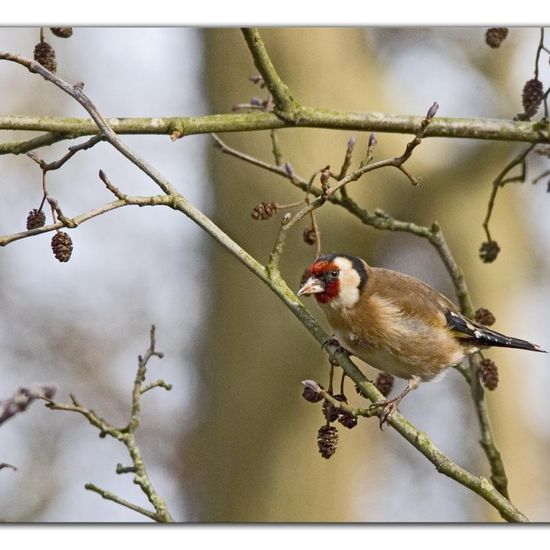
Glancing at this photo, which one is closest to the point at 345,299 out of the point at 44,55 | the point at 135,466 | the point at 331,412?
the point at 331,412

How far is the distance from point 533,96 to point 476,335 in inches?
19.0

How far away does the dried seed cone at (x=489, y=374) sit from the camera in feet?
6.02

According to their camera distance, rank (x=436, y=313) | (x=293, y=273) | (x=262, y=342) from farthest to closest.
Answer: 1. (x=262, y=342)
2. (x=293, y=273)
3. (x=436, y=313)

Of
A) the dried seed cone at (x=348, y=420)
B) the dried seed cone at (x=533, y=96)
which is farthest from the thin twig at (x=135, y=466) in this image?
the dried seed cone at (x=533, y=96)

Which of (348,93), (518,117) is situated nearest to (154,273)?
(348,93)

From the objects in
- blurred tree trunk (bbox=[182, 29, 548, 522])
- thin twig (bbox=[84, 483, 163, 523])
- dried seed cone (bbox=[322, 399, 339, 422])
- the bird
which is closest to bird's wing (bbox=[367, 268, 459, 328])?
the bird

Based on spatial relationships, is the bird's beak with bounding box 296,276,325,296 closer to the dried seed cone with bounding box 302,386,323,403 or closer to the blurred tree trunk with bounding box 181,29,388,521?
the dried seed cone with bounding box 302,386,323,403

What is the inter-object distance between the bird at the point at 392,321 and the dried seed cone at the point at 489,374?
43 millimetres

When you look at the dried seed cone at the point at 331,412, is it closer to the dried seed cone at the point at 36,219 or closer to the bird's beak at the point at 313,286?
the bird's beak at the point at 313,286

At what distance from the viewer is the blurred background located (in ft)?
8.21

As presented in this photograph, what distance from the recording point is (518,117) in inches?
73.0

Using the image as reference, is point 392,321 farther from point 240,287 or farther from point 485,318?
point 240,287

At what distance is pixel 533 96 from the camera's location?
185 cm

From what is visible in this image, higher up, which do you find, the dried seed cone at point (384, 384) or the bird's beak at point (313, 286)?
the bird's beak at point (313, 286)
